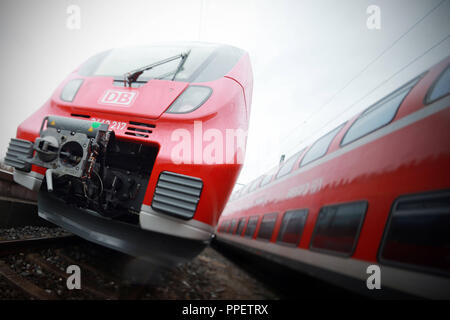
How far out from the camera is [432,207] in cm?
147

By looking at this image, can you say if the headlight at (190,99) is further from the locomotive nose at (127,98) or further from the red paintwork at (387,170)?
the red paintwork at (387,170)

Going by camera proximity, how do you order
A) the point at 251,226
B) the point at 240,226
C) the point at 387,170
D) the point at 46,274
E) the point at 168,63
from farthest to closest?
the point at 240,226 < the point at 251,226 < the point at 168,63 < the point at 387,170 < the point at 46,274

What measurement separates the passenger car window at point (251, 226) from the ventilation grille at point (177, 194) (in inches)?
145

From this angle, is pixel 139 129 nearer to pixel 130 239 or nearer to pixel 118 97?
pixel 118 97

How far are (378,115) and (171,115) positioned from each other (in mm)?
2417

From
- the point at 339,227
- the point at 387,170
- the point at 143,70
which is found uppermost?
the point at 143,70

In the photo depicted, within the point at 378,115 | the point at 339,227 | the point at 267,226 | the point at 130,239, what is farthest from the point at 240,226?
the point at 130,239

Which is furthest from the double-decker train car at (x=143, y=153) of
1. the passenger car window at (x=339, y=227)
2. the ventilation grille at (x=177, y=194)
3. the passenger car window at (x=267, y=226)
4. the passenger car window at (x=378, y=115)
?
the passenger car window at (x=267, y=226)

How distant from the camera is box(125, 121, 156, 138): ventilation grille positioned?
180 centimetres

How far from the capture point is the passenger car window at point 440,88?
5.84 ft

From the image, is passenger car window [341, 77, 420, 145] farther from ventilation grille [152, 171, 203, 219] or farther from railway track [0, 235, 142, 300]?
railway track [0, 235, 142, 300]

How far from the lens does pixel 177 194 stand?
1.59m
